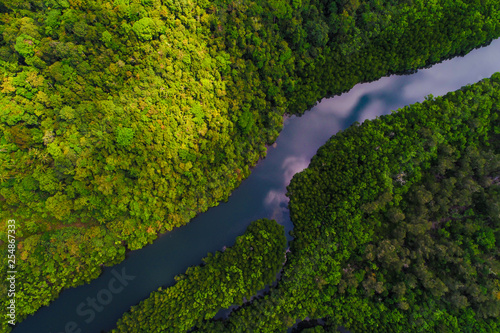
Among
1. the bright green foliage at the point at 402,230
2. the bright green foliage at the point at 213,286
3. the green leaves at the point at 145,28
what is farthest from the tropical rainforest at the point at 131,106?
the bright green foliage at the point at 402,230

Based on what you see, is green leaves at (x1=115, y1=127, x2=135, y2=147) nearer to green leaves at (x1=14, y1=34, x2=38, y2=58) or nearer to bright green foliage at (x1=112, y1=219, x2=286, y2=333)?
green leaves at (x1=14, y1=34, x2=38, y2=58)

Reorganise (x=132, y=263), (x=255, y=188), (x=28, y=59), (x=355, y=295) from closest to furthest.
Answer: (x=28, y=59)
(x=355, y=295)
(x=132, y=263)
(x=255, y=188)

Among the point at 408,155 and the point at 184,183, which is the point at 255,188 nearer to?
the point at 184,183

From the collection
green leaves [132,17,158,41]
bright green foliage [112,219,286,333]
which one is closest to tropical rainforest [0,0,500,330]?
green leaves [132,17,158,41]

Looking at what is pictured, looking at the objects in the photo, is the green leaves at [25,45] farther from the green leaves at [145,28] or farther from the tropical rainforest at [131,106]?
the green leaves at [145,28]

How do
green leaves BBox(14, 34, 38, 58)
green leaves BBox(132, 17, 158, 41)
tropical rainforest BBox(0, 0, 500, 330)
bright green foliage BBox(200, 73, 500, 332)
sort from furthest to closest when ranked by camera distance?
bright green foliage BBox(200, 73, 500, 332) < green leaves BBox(132, 17, 158, 41) < tropical rainforest BBox(0, 0, 500, 330) < green leaves BBox(14, 34, 38, 58)

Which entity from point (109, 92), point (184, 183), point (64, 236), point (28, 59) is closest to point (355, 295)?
A: point (184, 183)
